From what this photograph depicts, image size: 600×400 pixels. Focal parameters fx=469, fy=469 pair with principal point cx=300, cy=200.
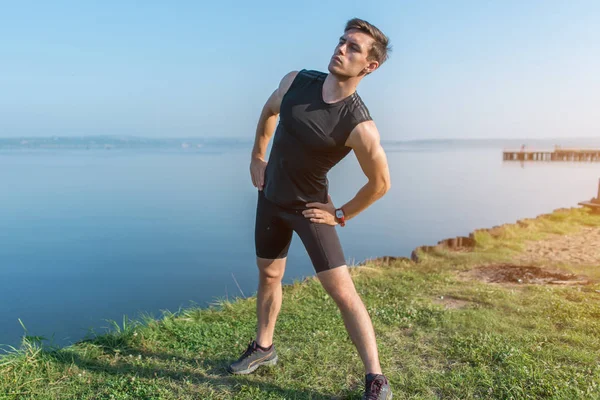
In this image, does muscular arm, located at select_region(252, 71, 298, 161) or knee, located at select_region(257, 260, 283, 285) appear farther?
knee, located at select_region(257, 260, 283, 285)

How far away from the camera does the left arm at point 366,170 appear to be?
9.02 feet

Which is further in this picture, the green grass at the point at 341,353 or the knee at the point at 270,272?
the knee at the point at 270,272

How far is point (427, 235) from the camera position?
14.6 meters

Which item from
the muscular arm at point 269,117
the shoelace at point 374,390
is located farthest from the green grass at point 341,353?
the muscular arm at point 269,117

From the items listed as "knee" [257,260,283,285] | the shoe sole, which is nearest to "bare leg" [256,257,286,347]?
"knee" [257,260,283,285]

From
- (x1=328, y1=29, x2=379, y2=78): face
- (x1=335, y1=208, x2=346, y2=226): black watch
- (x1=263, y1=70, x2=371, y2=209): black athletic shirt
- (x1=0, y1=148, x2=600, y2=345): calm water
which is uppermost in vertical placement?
(x1=328, y1=29, x2=379, y2=78): face

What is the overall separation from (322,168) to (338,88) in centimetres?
51

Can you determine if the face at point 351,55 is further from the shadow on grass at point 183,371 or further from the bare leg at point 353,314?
the shadow on grass at point 183,371

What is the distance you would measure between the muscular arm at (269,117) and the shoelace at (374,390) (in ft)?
5.68

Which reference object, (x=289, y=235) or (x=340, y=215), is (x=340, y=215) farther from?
(x=289, y=235)

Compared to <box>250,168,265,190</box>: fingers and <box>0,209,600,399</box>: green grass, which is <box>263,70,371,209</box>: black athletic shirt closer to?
<box>250,168,265,190</box>: fingers

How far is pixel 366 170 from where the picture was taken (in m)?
2.89

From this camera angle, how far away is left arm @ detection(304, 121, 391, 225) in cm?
275

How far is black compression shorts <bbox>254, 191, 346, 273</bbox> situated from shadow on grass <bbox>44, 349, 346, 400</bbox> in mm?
922
